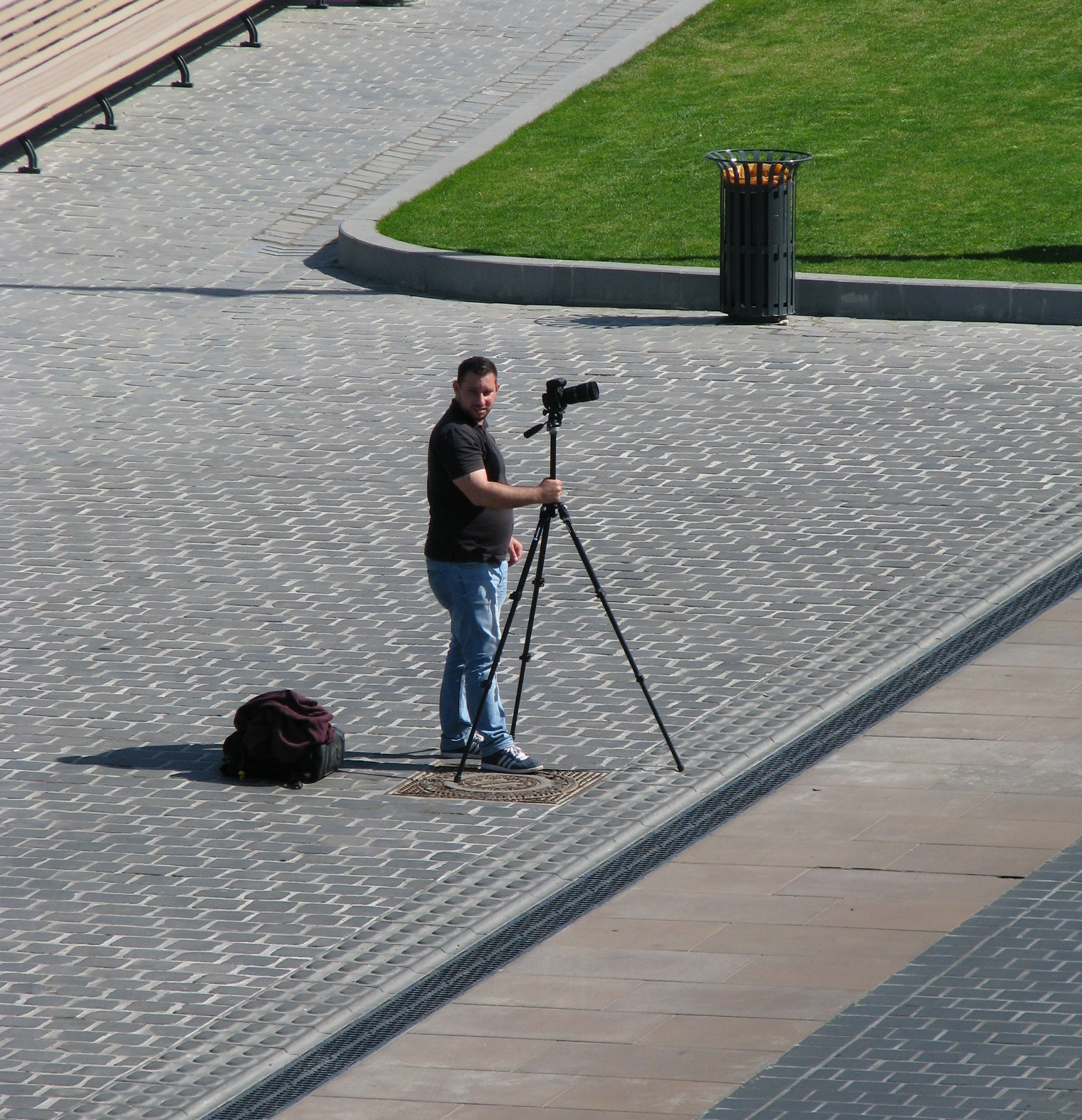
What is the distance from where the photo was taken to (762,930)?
739 centimetres

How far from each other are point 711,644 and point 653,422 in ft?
12.8

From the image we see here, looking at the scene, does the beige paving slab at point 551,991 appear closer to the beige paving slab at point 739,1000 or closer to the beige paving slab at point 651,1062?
the beige paving slab at point 739,1000

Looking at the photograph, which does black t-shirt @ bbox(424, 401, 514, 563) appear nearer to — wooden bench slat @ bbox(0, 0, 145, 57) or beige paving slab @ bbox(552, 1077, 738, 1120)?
beige paving slab @ bbox(552, 1077, 738, 1120)

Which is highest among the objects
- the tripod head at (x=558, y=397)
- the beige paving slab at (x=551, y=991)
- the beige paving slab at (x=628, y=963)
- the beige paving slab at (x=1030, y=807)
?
the tripod head at (x=558, y=397)

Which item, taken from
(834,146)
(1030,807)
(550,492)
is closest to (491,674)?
(550,492)

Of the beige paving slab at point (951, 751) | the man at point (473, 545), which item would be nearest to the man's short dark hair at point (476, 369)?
the man at point (473, 545)

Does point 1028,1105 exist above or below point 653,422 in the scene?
above

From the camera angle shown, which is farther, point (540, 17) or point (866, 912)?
point (540, 17)

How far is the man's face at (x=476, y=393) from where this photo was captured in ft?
28.6

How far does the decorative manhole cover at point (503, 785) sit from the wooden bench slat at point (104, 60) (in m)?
12.3

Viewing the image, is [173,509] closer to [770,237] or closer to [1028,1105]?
[770,237]

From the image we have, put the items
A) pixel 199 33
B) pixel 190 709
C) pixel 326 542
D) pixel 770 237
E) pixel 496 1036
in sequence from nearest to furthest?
pixel 496 1036 < pixel 190 709 < pixel 326 542 < pixel 770 237 < pixel 199 33

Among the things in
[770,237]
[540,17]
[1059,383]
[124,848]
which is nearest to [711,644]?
[124,848]

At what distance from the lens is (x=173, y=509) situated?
1237 cm
